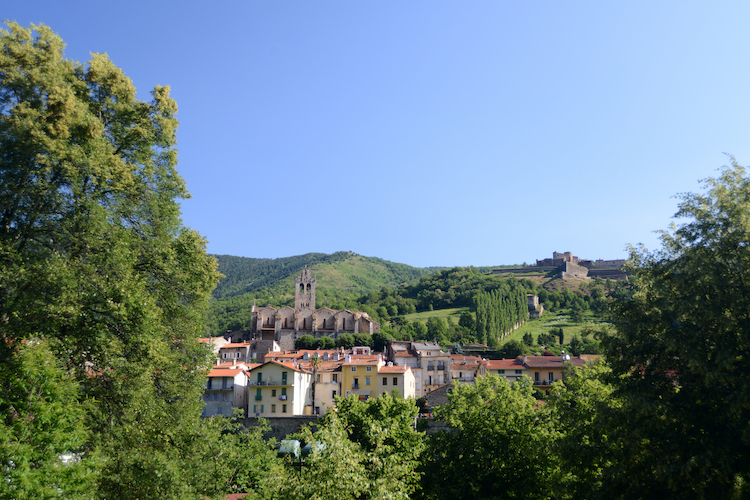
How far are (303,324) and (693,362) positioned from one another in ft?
361

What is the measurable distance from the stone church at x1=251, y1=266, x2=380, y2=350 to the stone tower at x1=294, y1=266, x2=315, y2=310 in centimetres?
1405

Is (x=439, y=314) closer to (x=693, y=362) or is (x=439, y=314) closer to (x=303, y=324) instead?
(x=303, y=324)

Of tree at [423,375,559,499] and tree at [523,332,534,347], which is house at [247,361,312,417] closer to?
tree at [423,375,559,499]

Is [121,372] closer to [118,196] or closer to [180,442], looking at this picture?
[180,442]

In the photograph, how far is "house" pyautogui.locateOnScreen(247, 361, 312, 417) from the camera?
5500cm

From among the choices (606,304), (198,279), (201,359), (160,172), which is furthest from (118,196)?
(606,304)

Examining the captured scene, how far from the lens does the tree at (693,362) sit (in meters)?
11.7

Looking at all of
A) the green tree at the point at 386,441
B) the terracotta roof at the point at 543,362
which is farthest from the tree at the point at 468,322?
the green tree at the point at 386,441

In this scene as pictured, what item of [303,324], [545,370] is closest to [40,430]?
[545,370]

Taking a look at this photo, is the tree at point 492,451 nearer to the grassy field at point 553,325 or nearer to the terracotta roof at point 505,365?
the terracotta roof at point 505,365

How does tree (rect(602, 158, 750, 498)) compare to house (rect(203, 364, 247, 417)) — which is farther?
house (rect(203, 364, 247, 417))

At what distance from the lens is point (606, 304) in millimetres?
15398

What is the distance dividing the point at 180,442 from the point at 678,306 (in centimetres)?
1431

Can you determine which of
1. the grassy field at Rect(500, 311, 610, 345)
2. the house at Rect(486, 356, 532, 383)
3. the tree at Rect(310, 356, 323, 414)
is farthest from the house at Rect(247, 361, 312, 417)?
the grassy field at Rect(500, 311, 610, 345)
